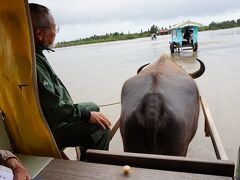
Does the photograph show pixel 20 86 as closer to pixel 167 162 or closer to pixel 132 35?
pixel 167 162

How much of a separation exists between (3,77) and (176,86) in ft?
4.53

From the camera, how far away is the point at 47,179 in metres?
1.25

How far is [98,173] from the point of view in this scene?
4.06ft

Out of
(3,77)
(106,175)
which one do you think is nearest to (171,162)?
(106,175)

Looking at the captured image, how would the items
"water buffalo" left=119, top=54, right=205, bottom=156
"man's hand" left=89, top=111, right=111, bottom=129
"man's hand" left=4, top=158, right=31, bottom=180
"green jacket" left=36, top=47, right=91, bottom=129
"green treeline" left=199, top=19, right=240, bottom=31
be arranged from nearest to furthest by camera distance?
"man's hand" left=4, top=158, right=31, bottom=180 → "green jacket" left=36, top=47, right=91, bottom=129 → "man's hand" left=89, top=111, right=111, bottom=129 → "water buffalo" left=119, top=54, right=205, bottom=156 → "green treeline" left=199, top=19, right=240, bottom=31

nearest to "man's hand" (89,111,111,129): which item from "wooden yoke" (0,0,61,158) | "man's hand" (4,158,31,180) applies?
"wooden yoke" (0,0,61,158)

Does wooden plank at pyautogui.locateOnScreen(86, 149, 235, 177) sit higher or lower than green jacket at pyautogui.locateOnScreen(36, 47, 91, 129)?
lower

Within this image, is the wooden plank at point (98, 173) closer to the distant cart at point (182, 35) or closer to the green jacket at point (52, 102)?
the green jacket at point (52, 102)

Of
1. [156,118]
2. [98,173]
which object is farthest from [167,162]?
[156,118]

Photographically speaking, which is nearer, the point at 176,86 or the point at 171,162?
the point at 171,162

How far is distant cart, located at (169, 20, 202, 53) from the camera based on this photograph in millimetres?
13898

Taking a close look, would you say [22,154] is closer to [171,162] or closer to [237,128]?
[171,162]

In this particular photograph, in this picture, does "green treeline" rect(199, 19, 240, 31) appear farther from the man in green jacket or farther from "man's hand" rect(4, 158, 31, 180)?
"man's hand" rect(4, 158, 31, 180)

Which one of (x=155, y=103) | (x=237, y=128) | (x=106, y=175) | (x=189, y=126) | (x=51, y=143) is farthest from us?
(x=237, y=128)
